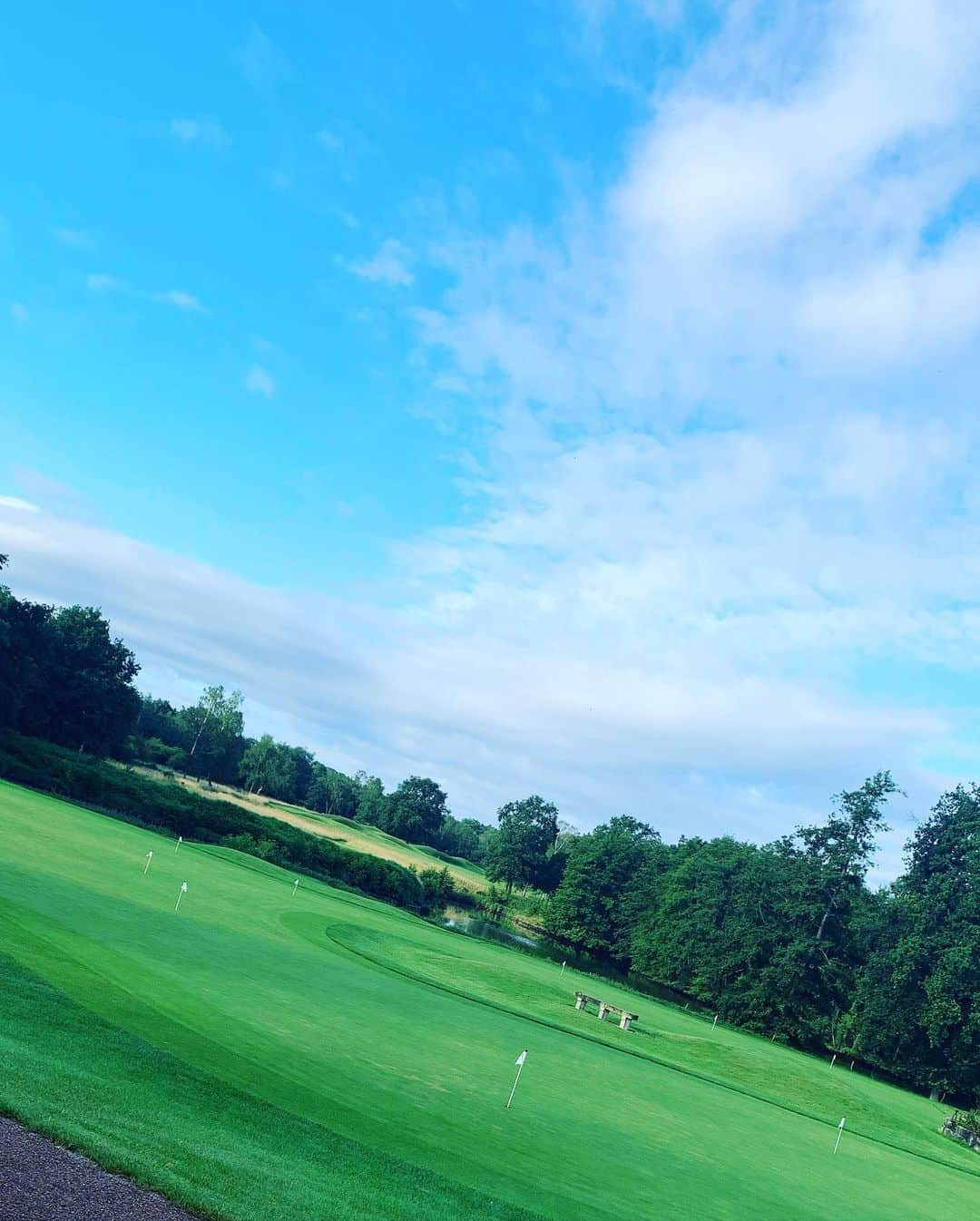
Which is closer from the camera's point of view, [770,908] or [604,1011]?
[604,1011]

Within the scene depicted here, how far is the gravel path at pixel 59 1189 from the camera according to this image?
6980mm

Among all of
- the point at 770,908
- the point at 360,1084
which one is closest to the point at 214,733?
the point at 770,908

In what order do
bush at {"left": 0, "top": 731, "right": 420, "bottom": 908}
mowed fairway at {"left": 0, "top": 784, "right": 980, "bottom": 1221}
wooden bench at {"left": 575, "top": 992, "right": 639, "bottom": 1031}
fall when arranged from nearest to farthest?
mowed fairway at {"left": 0, "top": 784, "right": 980, "bottom": 1221} < wooden bench at {"left": 575, "top": 992, "right": 639, "bottom": 1031} < bush at {"left": 0, "top": 731, "right": 420, "bottom": 908}

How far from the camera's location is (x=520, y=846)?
126250 millimetres

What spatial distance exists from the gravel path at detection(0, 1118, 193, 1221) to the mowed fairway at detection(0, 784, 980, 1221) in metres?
0.43

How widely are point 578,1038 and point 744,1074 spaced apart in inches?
320

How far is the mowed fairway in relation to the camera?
34.3 ft

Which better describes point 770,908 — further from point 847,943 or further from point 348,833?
point 348,833

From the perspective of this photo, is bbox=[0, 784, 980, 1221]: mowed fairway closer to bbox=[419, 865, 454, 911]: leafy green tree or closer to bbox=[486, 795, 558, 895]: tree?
bbox=[419, 865, 454, 911]: leafy green tree

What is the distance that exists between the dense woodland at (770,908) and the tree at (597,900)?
18cm

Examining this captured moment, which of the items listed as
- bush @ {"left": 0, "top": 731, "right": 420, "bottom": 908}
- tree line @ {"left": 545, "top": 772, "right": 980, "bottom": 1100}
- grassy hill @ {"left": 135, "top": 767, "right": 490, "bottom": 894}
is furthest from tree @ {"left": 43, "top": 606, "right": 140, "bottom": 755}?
tree line @ {"left": 545, "top": 772, "right": 980, "bottom": 1100}

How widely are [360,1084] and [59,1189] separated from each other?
8926 millimetres

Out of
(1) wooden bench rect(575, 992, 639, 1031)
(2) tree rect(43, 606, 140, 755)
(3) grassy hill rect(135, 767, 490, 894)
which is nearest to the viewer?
(1) wooden bench rect(575, 992, 639, 1031)

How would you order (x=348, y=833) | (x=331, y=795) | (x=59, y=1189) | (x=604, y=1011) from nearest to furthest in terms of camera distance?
(x=59, y=1189)
(x=604, y=1011)
(x=348, y=833)
(x=331, y=795)
